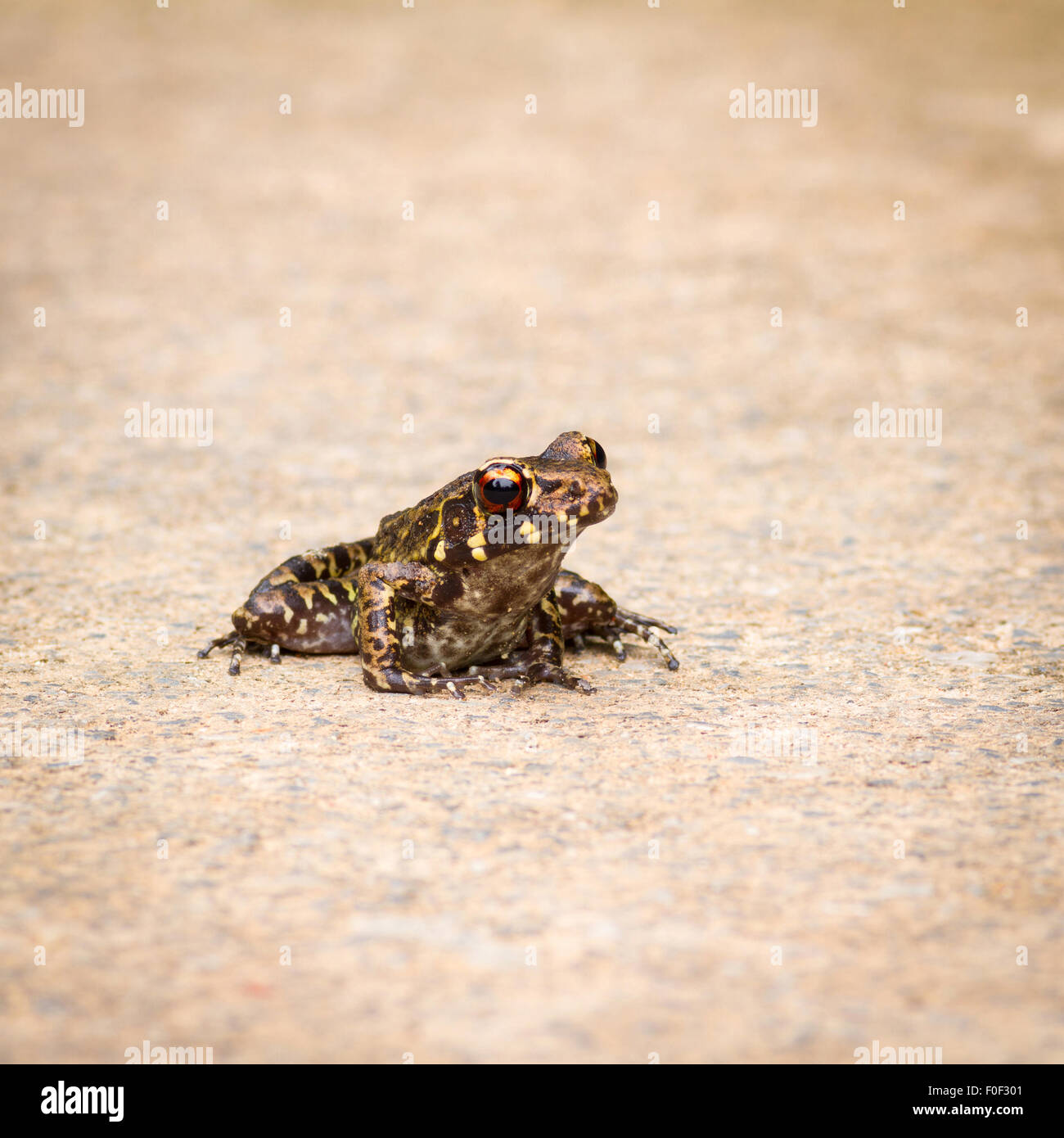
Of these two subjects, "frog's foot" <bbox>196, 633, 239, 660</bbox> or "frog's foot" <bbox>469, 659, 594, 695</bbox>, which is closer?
"frog's foot" <bbox>469, 659, 594, 695</bbox>

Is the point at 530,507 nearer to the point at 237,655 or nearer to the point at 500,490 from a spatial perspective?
the point at 500,490

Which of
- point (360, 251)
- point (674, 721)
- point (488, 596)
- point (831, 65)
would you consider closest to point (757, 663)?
point (674, 721)

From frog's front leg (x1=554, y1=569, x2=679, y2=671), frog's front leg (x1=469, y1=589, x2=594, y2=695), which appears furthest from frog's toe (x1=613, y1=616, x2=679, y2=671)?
frog's front leg (x1=469, y1=589, x2=594, y2=695)

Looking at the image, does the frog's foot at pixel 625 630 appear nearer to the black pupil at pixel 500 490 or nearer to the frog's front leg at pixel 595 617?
the frog's front leg at pixel 595 617

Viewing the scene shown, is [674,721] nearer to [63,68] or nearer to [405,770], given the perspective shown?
[405,770]

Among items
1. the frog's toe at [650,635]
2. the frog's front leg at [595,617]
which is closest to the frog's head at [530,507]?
the frog's front leg at [595,617]

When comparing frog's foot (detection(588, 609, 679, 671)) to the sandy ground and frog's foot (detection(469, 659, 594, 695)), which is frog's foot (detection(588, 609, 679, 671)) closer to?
the sandy ground

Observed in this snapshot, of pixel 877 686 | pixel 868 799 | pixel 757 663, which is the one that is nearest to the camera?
pixel 868 799
